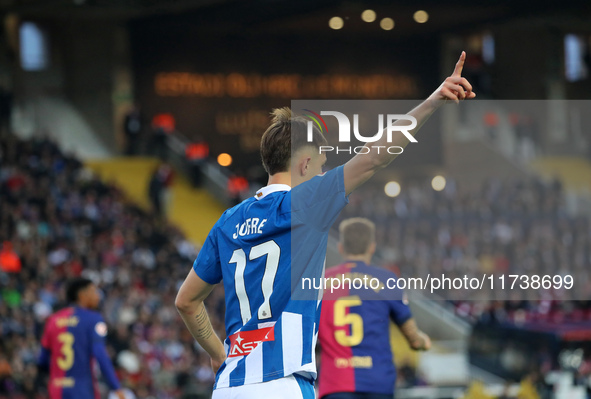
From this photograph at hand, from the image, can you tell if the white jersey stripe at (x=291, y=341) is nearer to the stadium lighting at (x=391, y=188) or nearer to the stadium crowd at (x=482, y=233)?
the stadium crowd at (x=482, y=233)

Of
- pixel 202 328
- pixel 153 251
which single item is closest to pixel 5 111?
pixel 153 251

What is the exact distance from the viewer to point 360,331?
619 centimetres

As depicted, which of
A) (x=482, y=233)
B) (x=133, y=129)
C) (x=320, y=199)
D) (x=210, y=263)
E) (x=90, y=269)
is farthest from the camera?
(x=133, y=129)

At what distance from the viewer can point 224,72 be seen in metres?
28.2

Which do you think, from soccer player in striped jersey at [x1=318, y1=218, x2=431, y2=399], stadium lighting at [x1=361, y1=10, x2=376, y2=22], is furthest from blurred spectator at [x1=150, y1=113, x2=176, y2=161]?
soccer player in striped jersey at [x1=318, y1=218, x2=431, y2=399]

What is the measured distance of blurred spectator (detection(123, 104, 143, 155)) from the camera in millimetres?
26141

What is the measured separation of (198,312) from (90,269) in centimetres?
1349

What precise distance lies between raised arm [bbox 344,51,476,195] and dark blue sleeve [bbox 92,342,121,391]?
15.2 feet

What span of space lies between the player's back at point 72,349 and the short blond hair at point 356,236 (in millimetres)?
2720

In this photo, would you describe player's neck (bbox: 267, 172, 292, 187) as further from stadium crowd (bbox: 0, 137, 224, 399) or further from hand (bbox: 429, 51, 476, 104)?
stadium crowd (bbox: 0, 137, 224, 399)

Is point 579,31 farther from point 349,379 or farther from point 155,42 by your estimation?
point 349,379

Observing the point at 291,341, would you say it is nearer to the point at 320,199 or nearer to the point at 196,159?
the point at 320,199

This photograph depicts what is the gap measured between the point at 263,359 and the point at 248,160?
21321 millimetres

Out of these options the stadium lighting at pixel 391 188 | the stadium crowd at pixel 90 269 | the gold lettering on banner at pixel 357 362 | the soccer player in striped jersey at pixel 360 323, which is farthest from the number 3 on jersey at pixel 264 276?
the stadium crowd at pixel 90 269
